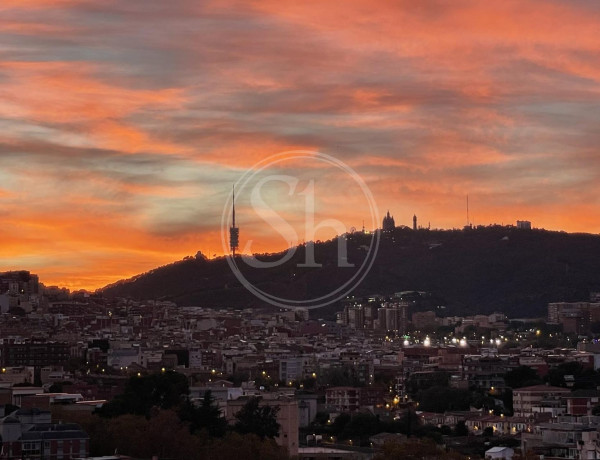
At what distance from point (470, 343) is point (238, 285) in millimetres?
42272

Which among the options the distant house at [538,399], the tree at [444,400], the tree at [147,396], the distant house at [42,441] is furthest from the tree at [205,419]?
the tree at [444,400]

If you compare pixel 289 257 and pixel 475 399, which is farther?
pixel 289 257

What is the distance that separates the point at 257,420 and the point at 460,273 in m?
91.5

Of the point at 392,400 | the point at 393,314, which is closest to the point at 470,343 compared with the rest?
the point at 393,314

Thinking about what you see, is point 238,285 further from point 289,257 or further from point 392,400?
point 392,400

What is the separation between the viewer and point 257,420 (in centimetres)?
2688

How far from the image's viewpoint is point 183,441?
22.9 m

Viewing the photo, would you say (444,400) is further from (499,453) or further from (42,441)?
(42,441)

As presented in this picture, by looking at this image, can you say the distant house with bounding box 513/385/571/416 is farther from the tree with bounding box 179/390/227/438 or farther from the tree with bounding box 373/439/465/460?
the tree with bounding box 373/439/465/460

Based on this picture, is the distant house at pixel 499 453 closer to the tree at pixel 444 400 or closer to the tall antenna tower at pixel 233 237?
the tree at pixel 444 400

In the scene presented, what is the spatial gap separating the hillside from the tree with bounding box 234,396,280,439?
3134 inches

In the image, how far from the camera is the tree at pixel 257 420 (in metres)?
26.3

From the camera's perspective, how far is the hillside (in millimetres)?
111062

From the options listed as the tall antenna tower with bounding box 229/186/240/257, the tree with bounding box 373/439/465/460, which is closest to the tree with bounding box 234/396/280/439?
the tree with bounding box 373/439/465/460
